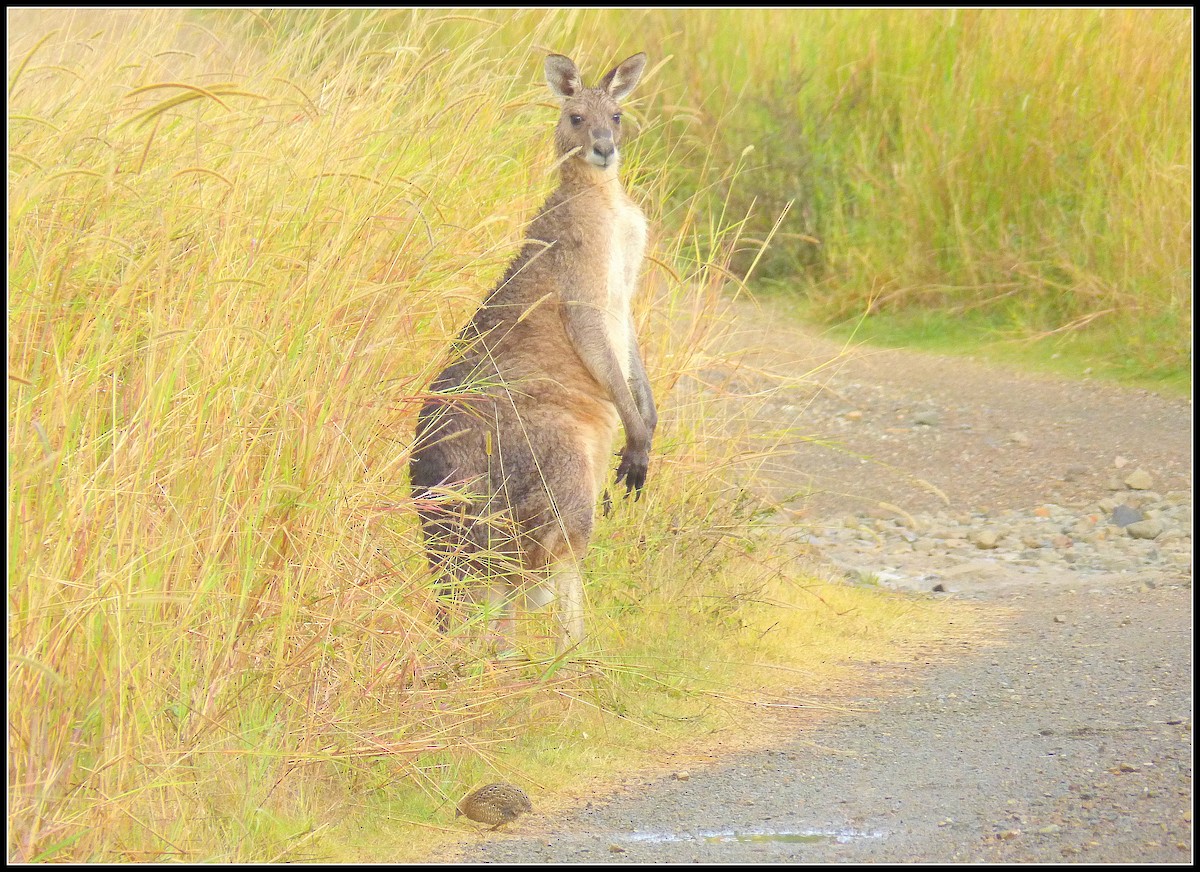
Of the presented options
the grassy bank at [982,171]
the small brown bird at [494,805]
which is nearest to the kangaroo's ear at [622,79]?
the small brown bird at [494,805]

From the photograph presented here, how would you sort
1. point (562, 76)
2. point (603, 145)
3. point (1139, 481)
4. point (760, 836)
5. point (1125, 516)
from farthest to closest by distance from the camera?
point (1139, 481), point (1125, 516), point (562, 76), point (603, 145), point (760, 836)

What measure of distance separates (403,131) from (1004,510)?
3.87m

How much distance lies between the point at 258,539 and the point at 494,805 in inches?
33.8

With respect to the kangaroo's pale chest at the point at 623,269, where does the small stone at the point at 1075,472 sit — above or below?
below

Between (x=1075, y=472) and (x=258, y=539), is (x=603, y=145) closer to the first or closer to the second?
(x=258, y=539)

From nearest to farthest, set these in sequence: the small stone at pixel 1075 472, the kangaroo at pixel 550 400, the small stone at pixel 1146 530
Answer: the kangaroo at pixel 550 400 → the small stone at pixel 1146 530 → the small stone at pixel 1075 472

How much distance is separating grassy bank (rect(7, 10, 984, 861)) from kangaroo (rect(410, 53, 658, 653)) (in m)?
0.14

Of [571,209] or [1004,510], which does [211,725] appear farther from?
[1004,510]

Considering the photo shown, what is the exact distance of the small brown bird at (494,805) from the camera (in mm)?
3723

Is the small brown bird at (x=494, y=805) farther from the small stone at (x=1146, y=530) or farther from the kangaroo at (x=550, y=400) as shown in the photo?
the small stone at (x=1146, y=530)

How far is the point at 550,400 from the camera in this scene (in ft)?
15.8

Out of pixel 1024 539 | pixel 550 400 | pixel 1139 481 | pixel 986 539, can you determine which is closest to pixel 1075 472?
pixel 1139 481

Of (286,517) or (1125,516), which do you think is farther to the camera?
(1125,516)

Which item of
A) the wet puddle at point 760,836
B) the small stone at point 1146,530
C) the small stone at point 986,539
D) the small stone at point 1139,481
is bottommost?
the small stone at point 986,539
